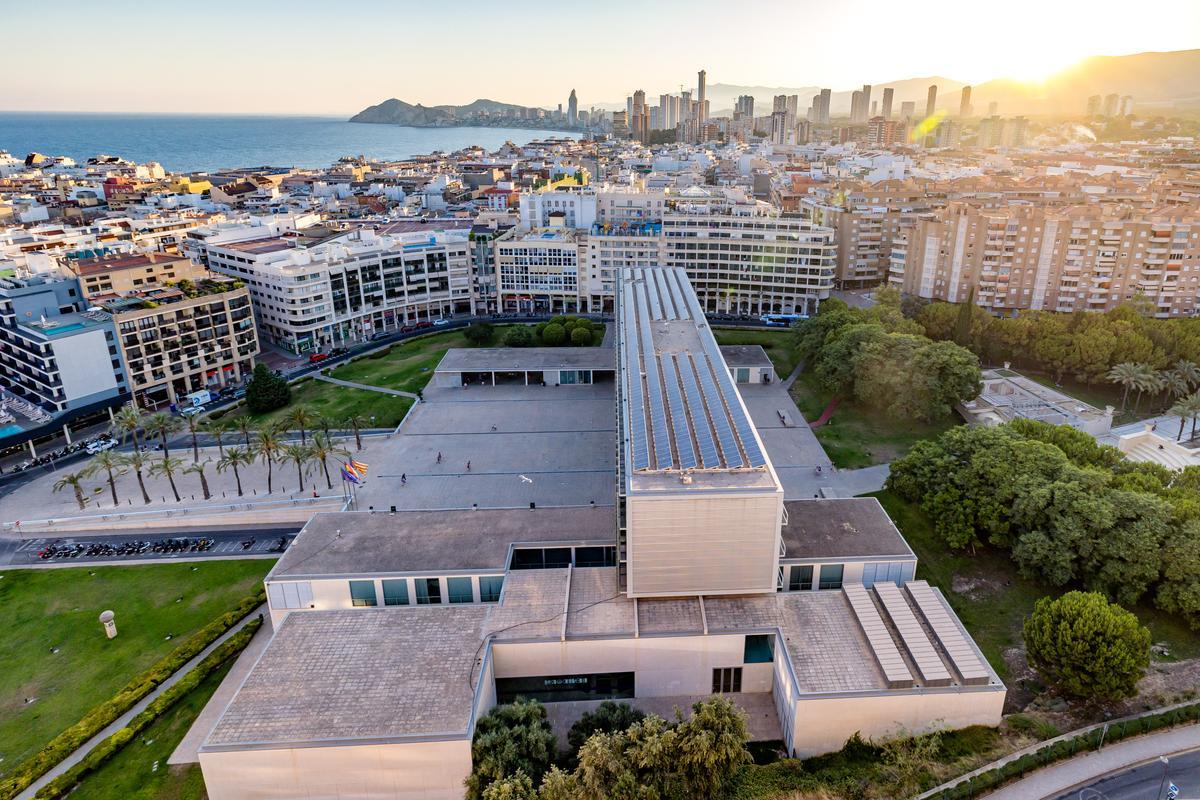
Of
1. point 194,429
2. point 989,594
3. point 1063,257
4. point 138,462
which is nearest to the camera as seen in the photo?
point 989,594

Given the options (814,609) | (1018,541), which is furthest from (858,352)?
(814,609)

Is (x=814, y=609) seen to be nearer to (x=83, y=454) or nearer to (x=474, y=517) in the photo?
(x=474, y=517)

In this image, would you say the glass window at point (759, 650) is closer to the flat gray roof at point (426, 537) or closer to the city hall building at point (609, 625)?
the city hall building at point (609, 625)

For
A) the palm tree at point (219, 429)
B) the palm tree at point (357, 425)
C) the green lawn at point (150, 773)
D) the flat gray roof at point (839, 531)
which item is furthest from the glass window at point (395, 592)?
the palm tree at point (219, 429)

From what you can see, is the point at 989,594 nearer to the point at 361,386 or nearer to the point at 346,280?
the point at 361,386

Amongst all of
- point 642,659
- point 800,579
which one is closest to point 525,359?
point 800,579

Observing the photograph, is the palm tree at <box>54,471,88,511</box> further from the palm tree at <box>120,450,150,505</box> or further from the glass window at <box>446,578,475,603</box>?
the glass window at <box>446,578,475,603</box>
